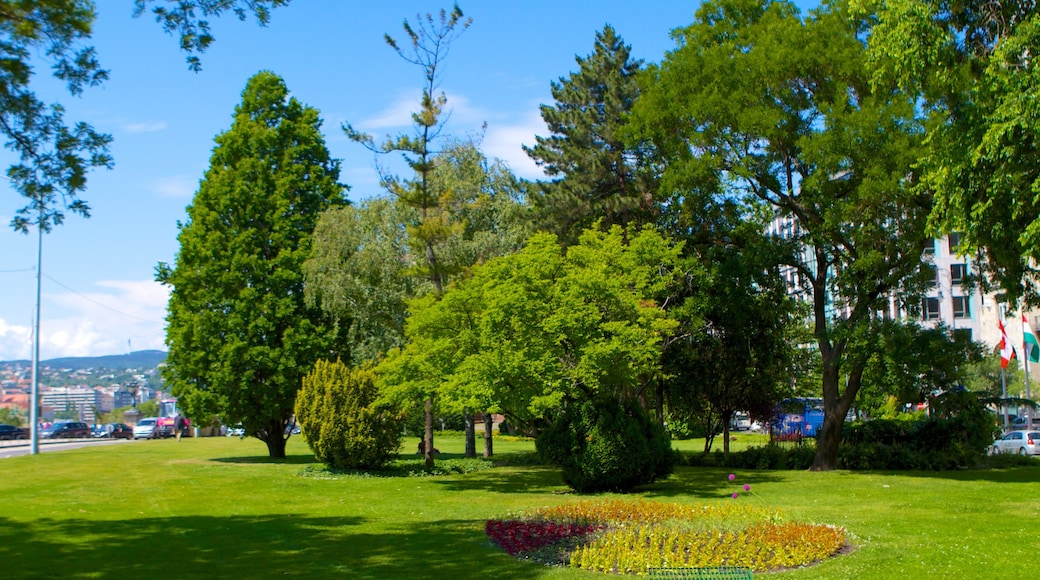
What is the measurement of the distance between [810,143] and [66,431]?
72.4 m

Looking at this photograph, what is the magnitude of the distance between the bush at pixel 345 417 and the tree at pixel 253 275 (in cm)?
765

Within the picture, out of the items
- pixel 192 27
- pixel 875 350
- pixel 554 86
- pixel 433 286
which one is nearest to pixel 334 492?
pixel 433 286

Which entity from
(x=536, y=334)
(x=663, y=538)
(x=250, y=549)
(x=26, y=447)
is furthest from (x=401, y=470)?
(x=26, y=447)

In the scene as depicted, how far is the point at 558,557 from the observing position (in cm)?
1273

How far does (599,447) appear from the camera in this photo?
72.8 feet

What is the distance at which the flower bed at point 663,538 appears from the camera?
12.0 meters

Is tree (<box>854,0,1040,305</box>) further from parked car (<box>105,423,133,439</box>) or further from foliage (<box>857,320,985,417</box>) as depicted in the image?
parked car (<box>105,423,133,439</box>)

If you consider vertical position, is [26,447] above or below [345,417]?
below

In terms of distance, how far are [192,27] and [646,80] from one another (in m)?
19.3

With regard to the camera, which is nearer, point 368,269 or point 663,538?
point 663,538

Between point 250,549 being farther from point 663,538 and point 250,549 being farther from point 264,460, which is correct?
point 264,460

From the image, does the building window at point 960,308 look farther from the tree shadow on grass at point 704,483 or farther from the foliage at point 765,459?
the tree shadow on grass at point 704,483

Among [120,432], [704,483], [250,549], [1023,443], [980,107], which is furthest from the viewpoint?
[120,432]

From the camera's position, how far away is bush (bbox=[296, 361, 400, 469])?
94.0ft
